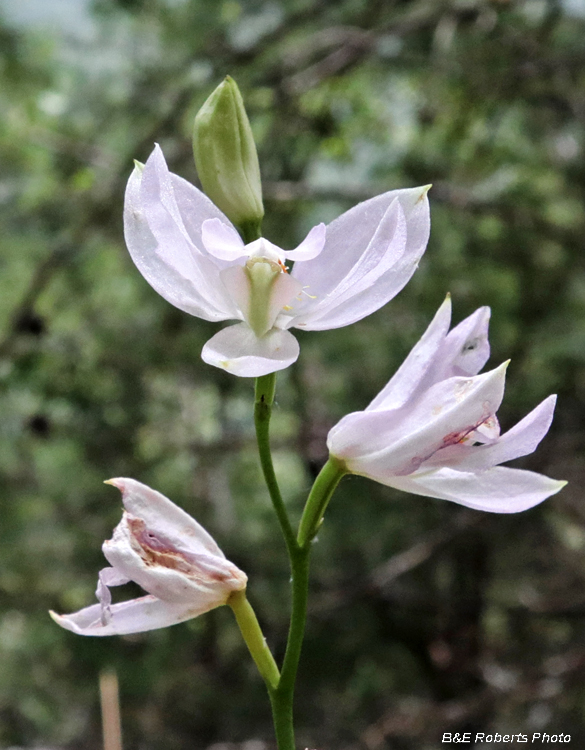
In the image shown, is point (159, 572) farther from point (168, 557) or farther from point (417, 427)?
point (417, 427)

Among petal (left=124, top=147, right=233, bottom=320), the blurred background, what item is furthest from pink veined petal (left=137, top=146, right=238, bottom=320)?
the blurred background

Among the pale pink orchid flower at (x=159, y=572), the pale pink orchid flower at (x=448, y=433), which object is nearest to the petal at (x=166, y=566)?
the pale pink orchid flower at (x=159, y=572)

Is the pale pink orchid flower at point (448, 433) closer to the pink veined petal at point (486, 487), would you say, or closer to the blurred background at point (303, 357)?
the pink veined petal at point (486, 487)

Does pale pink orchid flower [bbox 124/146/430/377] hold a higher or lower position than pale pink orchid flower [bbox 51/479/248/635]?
higher

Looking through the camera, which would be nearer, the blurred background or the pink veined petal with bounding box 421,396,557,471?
the pink veined petal with bounding box 421,396,557,471

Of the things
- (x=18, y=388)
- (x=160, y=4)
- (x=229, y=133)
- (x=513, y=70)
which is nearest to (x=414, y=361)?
(x=229, y=133)

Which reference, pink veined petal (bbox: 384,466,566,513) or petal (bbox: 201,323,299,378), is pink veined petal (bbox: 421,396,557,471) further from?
petal (bbox: 201,323,299,378)
